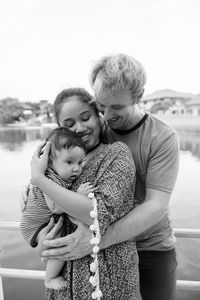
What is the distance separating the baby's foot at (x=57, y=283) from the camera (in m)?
1.12

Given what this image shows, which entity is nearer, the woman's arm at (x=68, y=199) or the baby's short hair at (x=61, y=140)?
the woman's arm at (x=68, y=199)

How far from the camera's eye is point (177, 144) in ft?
4.02

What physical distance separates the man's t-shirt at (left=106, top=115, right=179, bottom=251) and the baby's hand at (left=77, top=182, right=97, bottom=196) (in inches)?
11.2

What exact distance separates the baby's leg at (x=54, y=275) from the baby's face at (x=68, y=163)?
32cm

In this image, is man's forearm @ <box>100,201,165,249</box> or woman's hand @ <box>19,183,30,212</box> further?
woman's hand @ <box>19,183,30,212</box>

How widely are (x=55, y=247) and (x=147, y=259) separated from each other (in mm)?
521

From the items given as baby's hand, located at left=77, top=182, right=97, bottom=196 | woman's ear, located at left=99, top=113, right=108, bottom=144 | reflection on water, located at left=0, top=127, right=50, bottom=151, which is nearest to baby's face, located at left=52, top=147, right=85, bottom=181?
baby's hand, located at left=77, top=182, right=97, bottom=196

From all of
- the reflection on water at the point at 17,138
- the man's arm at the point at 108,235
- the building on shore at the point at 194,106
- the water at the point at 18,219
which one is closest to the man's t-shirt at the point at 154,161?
the man's arm at the point at 108,235

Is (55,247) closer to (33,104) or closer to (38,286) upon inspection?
(38,286)

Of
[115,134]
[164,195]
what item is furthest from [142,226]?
[115,134]

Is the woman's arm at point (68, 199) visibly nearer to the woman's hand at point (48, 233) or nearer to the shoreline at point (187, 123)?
the woman's hand at point (48, 233)

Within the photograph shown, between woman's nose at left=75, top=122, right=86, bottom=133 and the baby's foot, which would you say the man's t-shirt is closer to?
woman's nose at left=75, top=122, right=86, bottom=133

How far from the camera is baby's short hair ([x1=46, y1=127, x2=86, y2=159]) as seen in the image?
1.15 meters

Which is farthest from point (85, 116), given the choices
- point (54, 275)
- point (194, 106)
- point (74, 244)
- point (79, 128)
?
point (194, 106)
